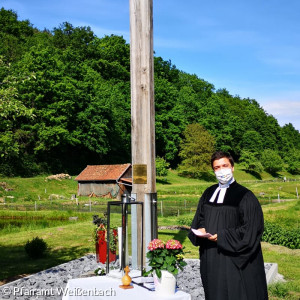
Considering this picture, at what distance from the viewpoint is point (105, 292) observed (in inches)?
215

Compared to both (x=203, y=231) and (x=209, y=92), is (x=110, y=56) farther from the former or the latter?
(x=203, y=231)

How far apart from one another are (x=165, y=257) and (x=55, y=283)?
3.77 metres

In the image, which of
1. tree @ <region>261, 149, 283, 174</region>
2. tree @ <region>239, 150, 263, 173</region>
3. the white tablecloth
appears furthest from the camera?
tree @ <region>261, 149, 283, 174</region>

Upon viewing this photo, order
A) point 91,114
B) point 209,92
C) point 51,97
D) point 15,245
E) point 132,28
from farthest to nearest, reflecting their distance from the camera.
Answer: point 209,92
point 91,114
point 51,97
point 15,245
point 132,28

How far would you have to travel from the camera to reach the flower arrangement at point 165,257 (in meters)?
5.27

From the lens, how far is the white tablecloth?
17.1 ft

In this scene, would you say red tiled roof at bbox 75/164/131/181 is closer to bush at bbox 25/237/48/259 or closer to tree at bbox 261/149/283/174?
bush at bbox 25/237/48/259

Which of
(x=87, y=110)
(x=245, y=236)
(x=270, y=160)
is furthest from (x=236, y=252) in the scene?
(x=270, y=160)

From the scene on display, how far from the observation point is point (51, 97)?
5259 cm

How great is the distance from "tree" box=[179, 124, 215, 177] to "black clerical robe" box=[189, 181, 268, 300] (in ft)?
206

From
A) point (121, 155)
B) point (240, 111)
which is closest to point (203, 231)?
point (121, 155)

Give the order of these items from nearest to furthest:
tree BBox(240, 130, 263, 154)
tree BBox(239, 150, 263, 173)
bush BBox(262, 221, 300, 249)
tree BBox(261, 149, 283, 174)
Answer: bush BBox(262, 221, 300, 249), tree BBox(239, 150, 263, 173), tree BBox(261, 149, 283, 174), tree BBox(240, 130, 263, 154)

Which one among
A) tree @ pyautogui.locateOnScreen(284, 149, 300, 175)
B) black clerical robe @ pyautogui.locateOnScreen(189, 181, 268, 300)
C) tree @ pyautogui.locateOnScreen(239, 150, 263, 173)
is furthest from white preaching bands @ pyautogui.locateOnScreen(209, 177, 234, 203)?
tree @ pyautogui.locateOnScreen(284, 149, 300, 175)

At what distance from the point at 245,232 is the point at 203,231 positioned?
0.51 meters
